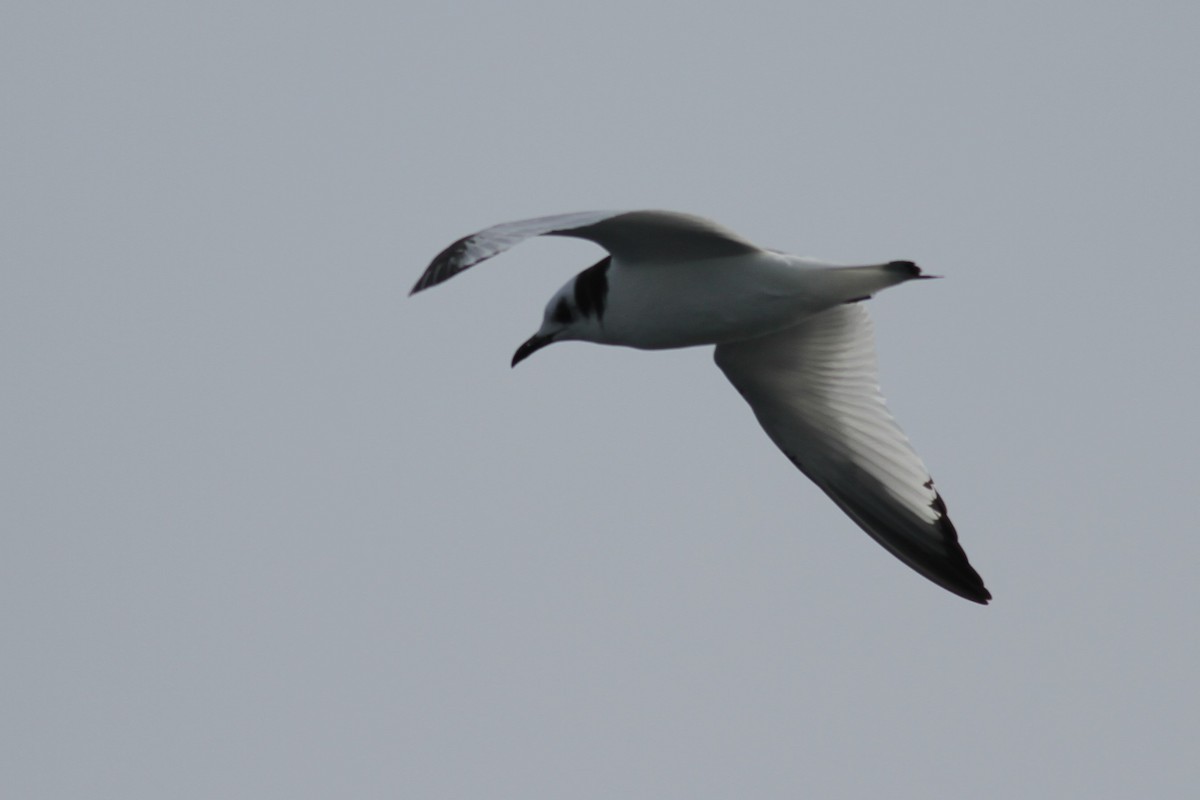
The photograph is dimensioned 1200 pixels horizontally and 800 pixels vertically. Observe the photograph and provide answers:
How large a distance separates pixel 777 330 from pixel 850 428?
1569mm

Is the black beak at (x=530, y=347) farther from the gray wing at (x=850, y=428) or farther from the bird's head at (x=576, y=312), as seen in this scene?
the gray wing at (x=850, y=428)

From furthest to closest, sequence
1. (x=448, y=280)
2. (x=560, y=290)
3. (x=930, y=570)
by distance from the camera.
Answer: (x=930, y=570) < (x=560, y=290) < (x=448, y=280)

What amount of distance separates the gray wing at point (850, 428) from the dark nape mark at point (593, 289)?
1250 millimetres

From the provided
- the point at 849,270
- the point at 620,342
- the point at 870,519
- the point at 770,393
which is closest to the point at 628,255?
the point at 620,342

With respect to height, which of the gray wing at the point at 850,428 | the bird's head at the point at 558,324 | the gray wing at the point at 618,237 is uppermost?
the gray wing at the point at 618,237

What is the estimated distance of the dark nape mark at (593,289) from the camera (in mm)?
8516

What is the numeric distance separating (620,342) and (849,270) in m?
1.29

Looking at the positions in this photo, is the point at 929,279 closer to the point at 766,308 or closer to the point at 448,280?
the point at 766,308

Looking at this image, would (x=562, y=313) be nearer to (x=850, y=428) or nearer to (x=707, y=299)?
(x=707, y=299)

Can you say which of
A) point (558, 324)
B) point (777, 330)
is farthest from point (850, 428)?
point (558, 324)

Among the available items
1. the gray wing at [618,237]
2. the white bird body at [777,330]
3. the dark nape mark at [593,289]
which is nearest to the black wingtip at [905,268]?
the white bird body at [777,330]

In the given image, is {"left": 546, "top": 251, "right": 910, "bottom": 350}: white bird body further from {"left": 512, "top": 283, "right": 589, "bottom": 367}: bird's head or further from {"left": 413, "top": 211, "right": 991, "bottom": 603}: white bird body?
{"left": 512, "top": 283, "right": 589, "bottom": 367}: bird's head

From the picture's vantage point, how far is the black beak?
357 inches

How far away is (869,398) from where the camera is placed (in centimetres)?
979
